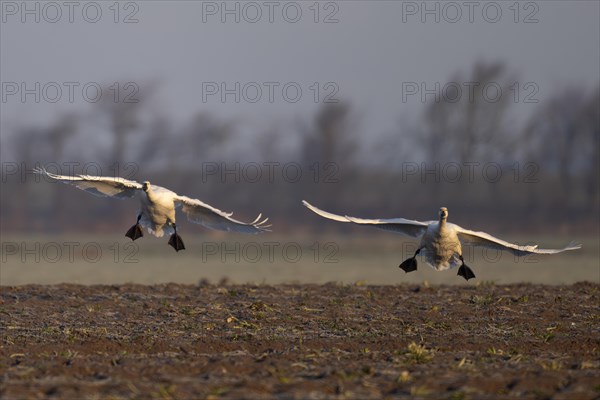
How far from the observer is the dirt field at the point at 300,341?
10766mm

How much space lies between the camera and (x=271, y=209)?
65.1 metres

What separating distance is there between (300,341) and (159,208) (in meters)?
5.91

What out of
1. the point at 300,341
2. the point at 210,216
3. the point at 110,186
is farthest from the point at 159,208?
the point at 300,341

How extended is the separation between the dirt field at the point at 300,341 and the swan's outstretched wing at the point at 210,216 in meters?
1.08

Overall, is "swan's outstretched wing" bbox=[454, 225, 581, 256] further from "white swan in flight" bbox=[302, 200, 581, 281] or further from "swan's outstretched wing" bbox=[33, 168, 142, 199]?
"swan's outstretched wing" bbox=[33, 168, 142, 199]

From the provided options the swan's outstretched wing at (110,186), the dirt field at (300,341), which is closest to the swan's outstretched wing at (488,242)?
the dirt field at (300,341)

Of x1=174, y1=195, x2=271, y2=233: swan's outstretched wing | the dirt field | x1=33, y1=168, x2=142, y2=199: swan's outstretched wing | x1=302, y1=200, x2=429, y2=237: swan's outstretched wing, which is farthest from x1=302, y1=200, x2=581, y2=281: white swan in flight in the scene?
x1=33, y1=168, x2=142, y2=199: swan's outstretched wing

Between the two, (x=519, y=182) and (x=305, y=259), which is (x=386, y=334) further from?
(x=519, y=182)

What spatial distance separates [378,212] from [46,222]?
62.2 feet

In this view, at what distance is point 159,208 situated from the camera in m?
19.2

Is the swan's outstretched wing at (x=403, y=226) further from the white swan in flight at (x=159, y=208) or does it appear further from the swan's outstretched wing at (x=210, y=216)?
the swan's outstretched wing at (x=210, y=216)

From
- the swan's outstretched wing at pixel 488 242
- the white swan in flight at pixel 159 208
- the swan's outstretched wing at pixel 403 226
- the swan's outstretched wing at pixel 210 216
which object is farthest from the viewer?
the swan's outstretched wing at pixel 210 216

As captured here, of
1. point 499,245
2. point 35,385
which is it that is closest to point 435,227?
point 499,245

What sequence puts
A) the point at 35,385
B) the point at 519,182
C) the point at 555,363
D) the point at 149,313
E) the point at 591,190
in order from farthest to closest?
the point at 519,182, the point at 591,190, the point at 149,313, the point at 555,363, the point at 35,385
